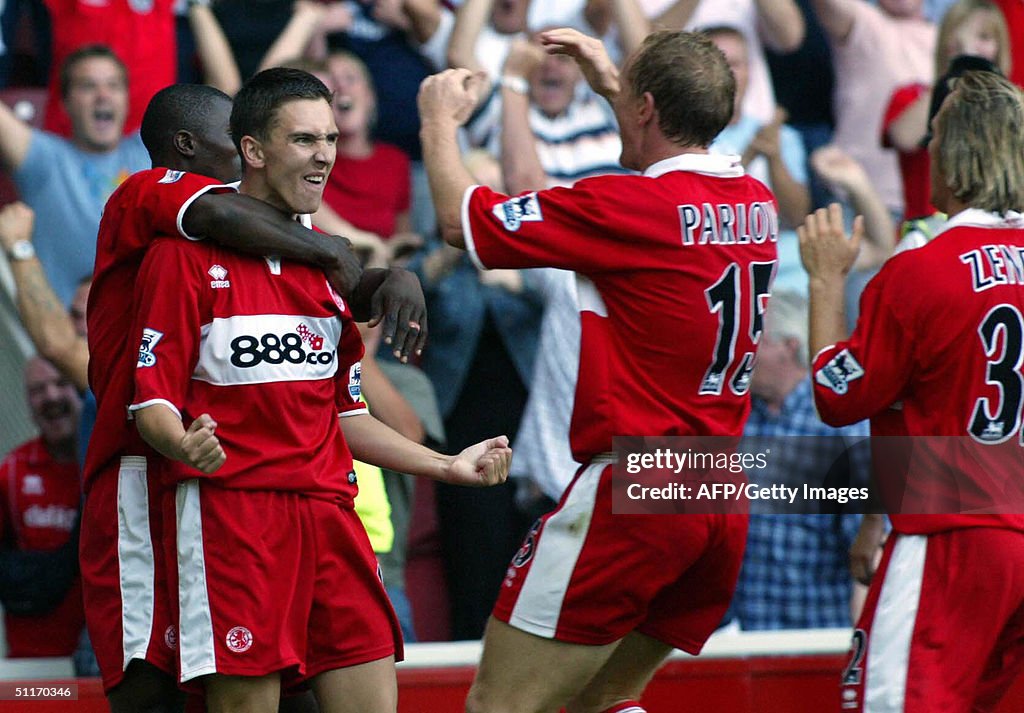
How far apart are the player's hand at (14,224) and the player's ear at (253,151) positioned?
2.86 m

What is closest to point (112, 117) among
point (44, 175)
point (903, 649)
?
point (44, 175)

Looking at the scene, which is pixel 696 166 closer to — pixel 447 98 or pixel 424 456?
pixel 447 98

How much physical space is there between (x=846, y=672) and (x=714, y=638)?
1.88 meters

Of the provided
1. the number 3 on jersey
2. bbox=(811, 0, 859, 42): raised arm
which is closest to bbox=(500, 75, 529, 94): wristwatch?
bbox=(811, 0, 859, 42): raised arm

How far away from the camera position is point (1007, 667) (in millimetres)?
4113

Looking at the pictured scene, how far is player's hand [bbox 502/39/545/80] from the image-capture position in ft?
22.1

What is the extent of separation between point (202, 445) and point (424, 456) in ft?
2.34

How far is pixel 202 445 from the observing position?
3.26 m

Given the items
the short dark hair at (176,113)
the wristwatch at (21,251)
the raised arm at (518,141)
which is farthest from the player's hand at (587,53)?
the wristwatch at (21,251)

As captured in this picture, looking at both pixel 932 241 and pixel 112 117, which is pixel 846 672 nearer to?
pixel 932 241

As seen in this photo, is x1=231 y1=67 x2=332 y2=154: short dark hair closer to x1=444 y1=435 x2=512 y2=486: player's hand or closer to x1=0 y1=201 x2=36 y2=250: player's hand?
x1=444 y1=435 x2=512 y2=486: player's hand

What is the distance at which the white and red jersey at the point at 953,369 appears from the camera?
4035 millimetres

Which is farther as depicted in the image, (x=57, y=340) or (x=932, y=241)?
(x=57, y=340)

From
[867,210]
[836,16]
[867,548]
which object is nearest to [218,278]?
[867,548]
